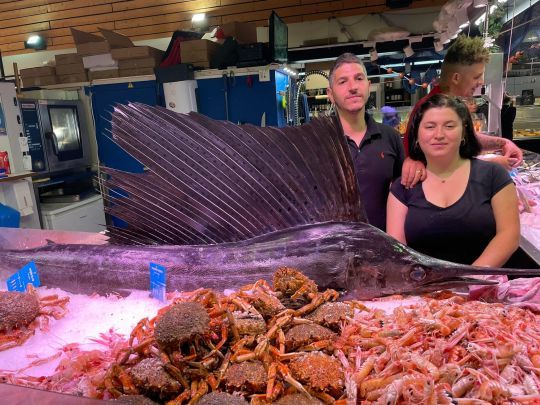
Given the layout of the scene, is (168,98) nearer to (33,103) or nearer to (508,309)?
(33,103)

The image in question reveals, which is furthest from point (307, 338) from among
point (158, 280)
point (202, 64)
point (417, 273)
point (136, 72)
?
point (136, 72)

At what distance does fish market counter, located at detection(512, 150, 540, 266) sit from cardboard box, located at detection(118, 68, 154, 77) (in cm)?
480

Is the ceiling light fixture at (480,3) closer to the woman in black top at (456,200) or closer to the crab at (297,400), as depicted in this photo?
the woman in black top at (456,200)

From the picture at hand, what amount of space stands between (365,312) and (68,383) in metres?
0.79

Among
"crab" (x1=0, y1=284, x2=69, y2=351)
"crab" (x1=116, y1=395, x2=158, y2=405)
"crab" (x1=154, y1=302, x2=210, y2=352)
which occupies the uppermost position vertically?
"crab" (x1=154, y1=302, x2=210, y2=352)

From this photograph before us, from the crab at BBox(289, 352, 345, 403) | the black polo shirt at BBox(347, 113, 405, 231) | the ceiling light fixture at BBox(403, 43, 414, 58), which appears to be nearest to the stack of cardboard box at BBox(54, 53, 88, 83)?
the ceiling light fixture at BBox(403, 43, 414, 58)

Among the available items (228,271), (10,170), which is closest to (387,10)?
(10,170)

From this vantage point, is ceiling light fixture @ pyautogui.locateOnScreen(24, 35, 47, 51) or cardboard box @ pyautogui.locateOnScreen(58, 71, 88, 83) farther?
ceiling light fixture @ pyautogui.locateOnScreen(24, 35, 47, 51)

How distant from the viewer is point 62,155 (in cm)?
571

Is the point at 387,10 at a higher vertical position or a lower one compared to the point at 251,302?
higher

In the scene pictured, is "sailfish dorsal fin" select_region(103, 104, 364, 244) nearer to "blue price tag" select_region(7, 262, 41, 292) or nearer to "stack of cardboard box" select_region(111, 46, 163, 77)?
"blue price tag" select_region(7, 262, 41, 292)

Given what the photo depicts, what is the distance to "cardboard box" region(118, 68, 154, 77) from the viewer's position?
6066mm

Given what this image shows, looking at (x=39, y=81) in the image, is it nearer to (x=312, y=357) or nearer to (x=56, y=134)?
(x=56, y=134)

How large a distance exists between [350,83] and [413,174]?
58 cm
